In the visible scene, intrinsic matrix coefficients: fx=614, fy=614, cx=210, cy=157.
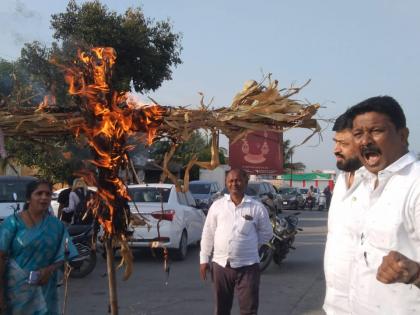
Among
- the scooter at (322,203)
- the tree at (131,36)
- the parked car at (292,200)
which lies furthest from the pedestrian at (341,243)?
the scooter at (322,203)

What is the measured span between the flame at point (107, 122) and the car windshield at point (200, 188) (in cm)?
1765

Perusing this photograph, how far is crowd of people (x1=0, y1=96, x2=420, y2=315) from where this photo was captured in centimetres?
272

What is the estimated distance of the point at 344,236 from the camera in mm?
3564

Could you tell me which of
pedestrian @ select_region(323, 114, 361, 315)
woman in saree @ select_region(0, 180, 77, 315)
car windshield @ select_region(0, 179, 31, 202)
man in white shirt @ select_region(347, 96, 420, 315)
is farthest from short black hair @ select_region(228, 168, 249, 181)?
car windshield @ select_region(0, 179, 31, 202)

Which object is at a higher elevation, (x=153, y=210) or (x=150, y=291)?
(x=153, y=210)

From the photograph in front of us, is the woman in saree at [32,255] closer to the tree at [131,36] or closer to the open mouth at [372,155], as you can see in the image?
the open mouth at [372,155]

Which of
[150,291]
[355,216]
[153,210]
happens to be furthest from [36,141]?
[153,210]

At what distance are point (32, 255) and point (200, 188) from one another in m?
17.0

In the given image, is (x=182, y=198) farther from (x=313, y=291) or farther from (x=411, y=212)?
(x=411, y=212)

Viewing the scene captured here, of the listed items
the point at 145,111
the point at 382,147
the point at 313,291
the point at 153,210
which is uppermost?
the point at 145,111

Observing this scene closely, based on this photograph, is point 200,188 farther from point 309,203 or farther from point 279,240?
point 309,203

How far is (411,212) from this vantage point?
2691 mm

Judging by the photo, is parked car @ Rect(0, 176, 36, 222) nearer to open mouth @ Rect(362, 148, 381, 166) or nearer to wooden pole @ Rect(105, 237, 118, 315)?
wooden pole @ Rect(105, 237, 118, 315)

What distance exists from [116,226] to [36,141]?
2.75 ft
